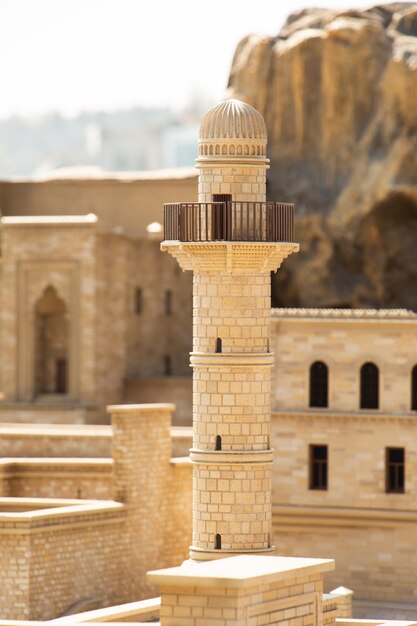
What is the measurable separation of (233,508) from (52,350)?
21.0 metres

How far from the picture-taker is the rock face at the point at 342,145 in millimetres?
56406

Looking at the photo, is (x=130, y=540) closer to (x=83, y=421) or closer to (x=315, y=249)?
(x=83, y=421)

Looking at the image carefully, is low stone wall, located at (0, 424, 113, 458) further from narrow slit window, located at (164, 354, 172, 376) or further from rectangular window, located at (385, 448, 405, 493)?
narrow slit window, located at (164, 354, 172, 376)

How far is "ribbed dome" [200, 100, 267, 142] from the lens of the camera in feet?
118

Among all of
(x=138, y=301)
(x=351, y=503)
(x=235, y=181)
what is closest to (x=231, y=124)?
(x=235, y=181)

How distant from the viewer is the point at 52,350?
55.9 m

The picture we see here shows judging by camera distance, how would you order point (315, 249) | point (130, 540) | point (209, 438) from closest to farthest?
point (209, 438) < point (130, 540) < point (315, 249)

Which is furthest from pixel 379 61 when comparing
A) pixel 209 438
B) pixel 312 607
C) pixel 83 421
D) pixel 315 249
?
pixel 312 607

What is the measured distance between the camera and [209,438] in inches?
1410

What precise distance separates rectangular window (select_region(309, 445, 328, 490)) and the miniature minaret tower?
1014 cm

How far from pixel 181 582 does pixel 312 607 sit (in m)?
3.18

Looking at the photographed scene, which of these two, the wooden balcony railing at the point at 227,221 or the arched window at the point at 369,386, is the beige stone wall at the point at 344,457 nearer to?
the arched window at the point at 369,386

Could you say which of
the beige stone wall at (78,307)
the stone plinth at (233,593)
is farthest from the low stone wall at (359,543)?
the stone plinth at (233,593)

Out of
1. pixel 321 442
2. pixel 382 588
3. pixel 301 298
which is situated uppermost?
pixel 301 298
